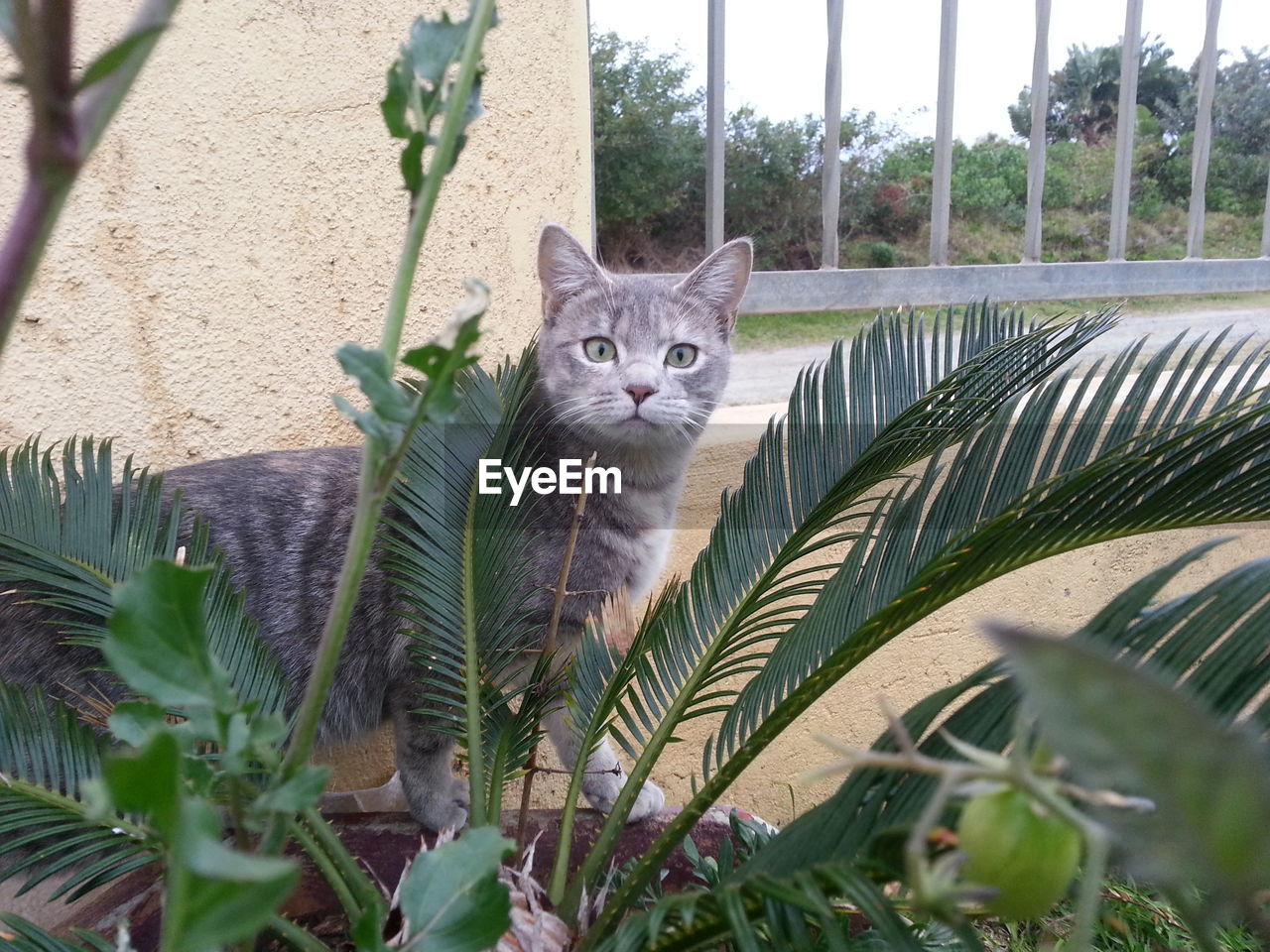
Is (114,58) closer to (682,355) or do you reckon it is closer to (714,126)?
(682,355)

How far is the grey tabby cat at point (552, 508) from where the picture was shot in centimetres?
130

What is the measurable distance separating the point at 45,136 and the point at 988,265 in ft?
7.69

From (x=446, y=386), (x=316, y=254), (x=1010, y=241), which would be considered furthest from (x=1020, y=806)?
(x=1010, y=241)

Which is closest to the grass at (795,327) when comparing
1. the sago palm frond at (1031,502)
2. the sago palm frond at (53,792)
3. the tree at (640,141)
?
the tree at (640,141)

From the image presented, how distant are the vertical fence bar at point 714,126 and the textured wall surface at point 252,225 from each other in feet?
1.21

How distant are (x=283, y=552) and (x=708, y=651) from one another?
2.28 ft

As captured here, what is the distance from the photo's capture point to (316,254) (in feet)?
5.00

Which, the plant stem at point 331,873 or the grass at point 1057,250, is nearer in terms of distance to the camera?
the plant stem at point 331,873

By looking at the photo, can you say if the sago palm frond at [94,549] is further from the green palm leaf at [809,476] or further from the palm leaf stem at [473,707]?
the green palm leaf at [809,476]

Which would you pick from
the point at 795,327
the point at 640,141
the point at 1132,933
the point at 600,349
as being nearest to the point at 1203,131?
the point at 795,327

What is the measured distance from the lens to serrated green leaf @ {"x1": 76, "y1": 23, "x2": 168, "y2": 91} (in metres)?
0.23

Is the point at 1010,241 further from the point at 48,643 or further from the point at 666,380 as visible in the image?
the point at 48,643

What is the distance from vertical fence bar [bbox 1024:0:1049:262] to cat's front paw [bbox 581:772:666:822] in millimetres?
1677

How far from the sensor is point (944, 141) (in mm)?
2125
